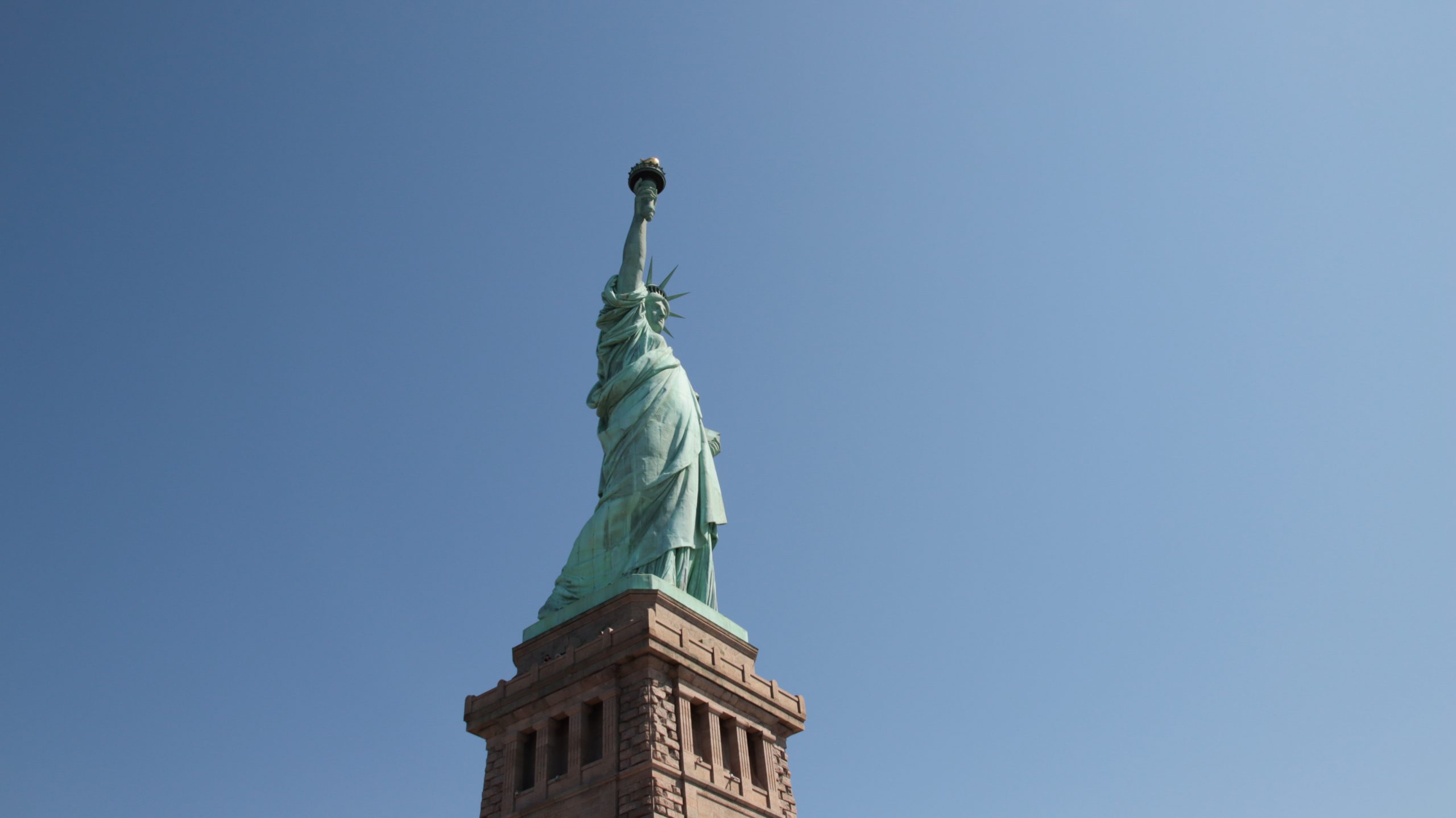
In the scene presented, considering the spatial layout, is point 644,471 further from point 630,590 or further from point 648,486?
point 630,590

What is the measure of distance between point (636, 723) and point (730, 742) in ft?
8.74

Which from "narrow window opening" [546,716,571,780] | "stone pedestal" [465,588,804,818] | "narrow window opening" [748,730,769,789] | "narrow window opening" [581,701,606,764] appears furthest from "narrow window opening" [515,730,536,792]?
"narrow window opening" [748,730,769,789]

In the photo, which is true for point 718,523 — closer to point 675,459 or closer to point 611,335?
point 675,459

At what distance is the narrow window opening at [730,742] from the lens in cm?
2289

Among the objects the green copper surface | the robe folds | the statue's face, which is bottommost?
the green copper surface

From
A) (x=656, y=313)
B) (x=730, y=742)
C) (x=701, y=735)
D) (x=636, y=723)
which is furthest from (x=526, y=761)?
(x=656, y=313)

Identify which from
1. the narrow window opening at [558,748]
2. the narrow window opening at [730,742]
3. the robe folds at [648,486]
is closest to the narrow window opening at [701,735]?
the narrow window opening at [730,742]

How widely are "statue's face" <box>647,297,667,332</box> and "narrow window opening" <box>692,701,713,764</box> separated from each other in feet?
37.5

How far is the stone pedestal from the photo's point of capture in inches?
834

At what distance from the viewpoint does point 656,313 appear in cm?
3133

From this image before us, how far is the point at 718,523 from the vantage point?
2750 centimetres

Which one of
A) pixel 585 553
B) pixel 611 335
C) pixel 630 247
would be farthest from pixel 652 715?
pixel 630 247

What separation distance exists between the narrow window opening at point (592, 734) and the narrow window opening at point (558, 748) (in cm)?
31

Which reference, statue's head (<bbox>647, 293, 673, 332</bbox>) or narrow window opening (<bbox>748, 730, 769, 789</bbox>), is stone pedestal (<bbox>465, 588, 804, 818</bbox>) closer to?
narrow window opening (<bbox>748, 730, 769, 789</bbox>)
